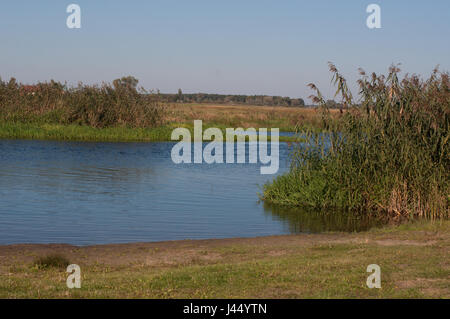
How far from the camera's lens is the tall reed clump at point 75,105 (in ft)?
145

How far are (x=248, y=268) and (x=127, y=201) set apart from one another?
11.1 metres

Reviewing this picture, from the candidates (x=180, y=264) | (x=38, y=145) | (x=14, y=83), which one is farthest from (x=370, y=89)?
(x=14, y=83)

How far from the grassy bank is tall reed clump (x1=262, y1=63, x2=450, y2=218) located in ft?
8.23

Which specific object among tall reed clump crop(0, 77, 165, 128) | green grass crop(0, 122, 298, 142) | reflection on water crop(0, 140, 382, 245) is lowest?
reflection on water crop(0, 140, 382, 245)

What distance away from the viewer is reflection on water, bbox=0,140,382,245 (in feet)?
50.2

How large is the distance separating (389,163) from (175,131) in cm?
3423

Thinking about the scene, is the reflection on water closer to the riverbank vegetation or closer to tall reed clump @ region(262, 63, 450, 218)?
tall reed clump @ region(262, 63, 450, 218)

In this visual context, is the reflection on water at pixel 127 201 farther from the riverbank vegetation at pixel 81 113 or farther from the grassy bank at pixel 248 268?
the riverbank vegetation at pixel 81 113

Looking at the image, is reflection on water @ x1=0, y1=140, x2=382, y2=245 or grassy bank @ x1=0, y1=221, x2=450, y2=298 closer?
grassy bank @ x1=0, y1=221, x2=450, y2=298

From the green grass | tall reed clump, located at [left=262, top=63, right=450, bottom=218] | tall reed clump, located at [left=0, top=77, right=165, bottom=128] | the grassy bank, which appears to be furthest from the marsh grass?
tall reed clump, located at [left=0, top=77, right=165, bottom=128]

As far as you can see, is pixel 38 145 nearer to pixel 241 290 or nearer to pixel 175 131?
pixel 175 131

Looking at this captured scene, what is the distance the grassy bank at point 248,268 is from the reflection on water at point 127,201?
2.26 metres

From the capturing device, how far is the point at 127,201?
65.8 feet

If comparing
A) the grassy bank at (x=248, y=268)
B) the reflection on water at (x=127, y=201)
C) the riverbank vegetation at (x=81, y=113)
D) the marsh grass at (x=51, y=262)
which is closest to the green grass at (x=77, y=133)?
the riverbank vegetation at (x=81, y=113)
